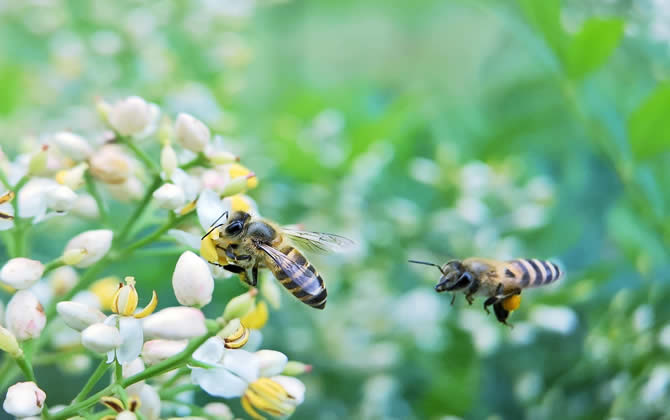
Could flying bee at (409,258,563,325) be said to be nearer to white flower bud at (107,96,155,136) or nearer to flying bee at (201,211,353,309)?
flying bee at (201,211,353,309)

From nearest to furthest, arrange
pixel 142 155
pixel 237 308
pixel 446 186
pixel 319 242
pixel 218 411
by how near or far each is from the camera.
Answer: pixel 237 308 → pixel 218 411 → pixel 142 155 → pixel 319 242 → pixel 446 186

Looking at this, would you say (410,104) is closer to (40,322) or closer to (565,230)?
(565,230)

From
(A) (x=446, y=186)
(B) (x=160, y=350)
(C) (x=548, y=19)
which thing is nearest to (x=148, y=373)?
(B) (x=160, y=350)

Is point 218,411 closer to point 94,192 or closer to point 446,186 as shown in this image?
point 94,192

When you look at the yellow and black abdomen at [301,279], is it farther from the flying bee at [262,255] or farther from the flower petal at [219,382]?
the flower petal at [219,382]

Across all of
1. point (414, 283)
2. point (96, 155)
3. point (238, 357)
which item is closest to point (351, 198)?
point (414, 283)

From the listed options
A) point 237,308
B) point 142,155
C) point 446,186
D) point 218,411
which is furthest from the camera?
point 446,186

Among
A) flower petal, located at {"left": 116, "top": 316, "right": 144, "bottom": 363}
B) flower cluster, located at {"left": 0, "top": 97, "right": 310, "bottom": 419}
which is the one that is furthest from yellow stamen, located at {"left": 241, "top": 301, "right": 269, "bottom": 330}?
flower petal, located at {"left": 116, "top": 316, "right": 144, "bottom": 363}
